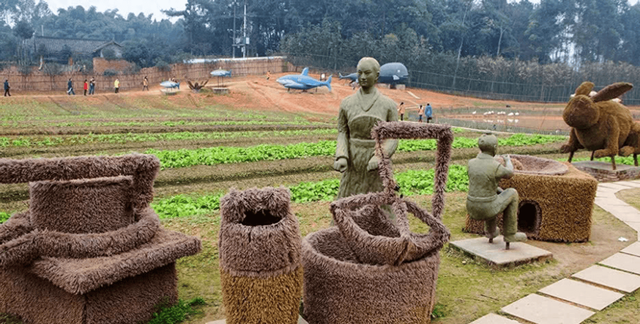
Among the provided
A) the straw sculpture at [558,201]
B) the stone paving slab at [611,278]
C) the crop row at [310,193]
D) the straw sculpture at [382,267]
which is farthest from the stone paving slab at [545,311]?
the crop row at [310,193]

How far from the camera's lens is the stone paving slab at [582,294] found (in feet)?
19.5

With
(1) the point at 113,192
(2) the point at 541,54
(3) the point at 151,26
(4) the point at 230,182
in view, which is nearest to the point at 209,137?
(4) the point at 230,182

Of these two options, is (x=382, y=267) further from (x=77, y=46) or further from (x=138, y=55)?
(x=77, y=46)

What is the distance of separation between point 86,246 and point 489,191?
17.0 feet

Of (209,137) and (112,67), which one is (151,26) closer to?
(112,67)

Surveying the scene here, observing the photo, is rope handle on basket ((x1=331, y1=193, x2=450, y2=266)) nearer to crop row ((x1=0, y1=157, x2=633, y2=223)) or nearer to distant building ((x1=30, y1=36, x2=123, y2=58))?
crop row ((x1=0, y1=157, x2=633, y2=223))

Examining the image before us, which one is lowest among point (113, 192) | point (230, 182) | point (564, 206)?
point (230, 182)

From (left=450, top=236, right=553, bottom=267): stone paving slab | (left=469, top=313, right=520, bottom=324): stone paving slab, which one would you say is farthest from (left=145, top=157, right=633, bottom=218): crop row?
(left=469, top=313, right=520, bottom=324): stone paving slab

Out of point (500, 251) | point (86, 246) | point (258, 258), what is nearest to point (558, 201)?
point (500, 251)

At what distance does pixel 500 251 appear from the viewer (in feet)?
24.1

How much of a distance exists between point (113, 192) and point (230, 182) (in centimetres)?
786

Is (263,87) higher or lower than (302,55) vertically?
lower

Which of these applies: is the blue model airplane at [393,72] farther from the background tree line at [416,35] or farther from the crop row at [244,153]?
the crop row at [244,153]

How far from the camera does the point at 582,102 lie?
11.3m
